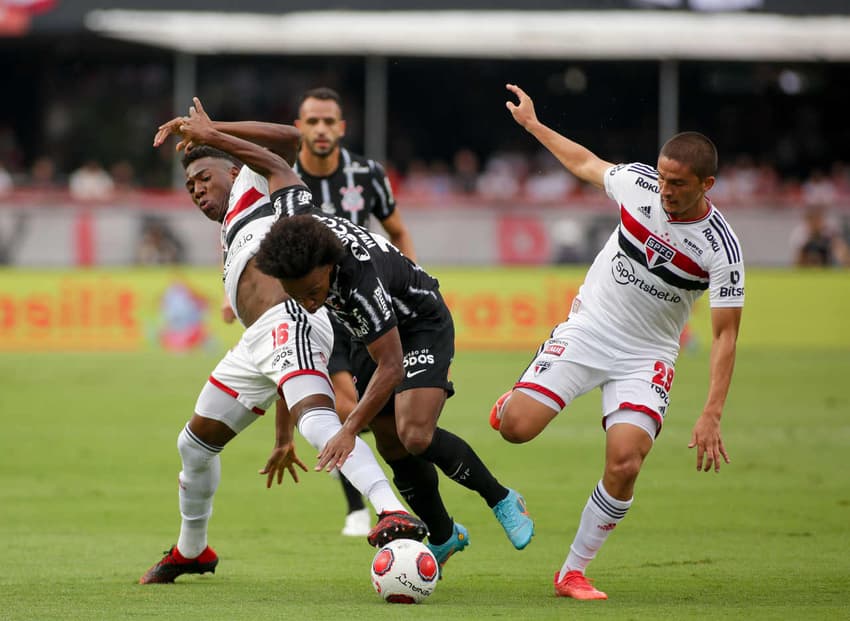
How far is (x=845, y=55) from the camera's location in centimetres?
2914

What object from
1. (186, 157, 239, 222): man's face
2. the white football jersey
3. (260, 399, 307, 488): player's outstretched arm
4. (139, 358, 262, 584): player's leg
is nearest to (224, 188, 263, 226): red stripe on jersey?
(186, 157, 239, 222): man's face

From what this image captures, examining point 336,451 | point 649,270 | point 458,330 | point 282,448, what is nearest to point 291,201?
point 282,448

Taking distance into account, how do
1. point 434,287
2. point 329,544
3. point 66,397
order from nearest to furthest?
1. point 434,287
2. point 329,544
3. point 66,397

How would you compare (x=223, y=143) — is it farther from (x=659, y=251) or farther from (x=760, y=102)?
(x=760, y=102)

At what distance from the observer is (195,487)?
763 centimetres

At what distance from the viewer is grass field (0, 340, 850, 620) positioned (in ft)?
22.6

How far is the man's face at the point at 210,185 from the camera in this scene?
7.93m

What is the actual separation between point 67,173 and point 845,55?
717 inches

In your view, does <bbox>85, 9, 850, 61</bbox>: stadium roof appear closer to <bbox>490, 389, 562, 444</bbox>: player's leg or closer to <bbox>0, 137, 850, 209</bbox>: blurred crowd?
<bbox>0, 137, 850, 209</bbox>: blurred crowd

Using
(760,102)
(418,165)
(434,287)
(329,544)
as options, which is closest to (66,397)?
(329,544)

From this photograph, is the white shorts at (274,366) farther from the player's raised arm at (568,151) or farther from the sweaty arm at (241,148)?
the player's raised arm at (568,151)

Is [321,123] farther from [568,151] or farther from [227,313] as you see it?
[568,151]

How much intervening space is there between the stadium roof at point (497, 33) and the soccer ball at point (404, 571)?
23.5 m

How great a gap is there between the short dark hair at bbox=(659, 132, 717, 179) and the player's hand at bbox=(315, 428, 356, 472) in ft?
7.18
